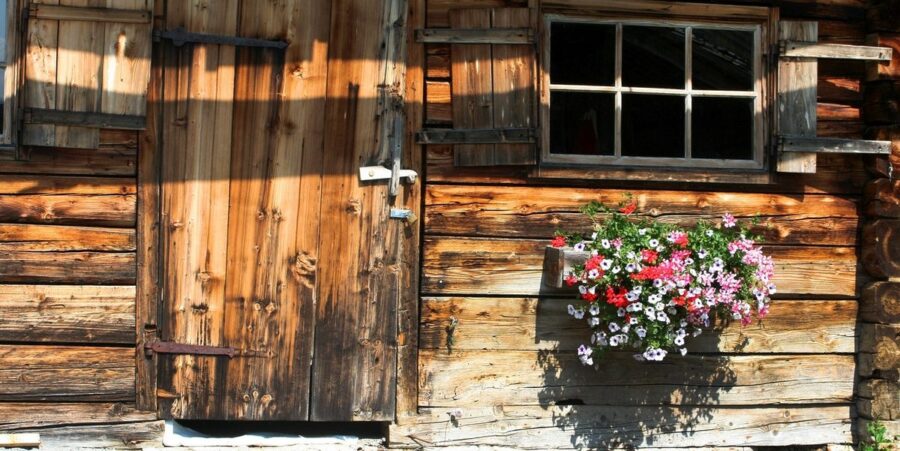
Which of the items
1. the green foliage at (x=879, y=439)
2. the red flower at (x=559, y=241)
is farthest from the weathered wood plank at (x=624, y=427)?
the red flower at (x=559, y=241)

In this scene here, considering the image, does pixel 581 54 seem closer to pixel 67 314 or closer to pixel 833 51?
pixel 833 51

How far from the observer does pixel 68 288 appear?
4.35 m

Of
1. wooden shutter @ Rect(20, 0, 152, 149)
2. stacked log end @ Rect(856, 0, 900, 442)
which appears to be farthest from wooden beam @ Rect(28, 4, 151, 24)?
stacked log end @ Rect(856, 0, 900, 442)

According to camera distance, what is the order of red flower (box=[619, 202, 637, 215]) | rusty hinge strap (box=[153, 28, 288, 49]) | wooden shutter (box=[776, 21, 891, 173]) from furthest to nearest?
1. wooden shutter (box=[776, 21, 891, 173])
2. red flower (box=[619, 202, 637, 215])
3. rusty hinge strap (box=[153, 28, 288, 49])

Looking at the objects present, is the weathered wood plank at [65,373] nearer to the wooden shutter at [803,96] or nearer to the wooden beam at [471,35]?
the wooden beam at [471,35]

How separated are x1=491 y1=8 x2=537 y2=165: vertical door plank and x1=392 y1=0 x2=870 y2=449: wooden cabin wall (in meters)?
0.10

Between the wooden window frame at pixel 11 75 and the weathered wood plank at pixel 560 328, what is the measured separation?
1.98m

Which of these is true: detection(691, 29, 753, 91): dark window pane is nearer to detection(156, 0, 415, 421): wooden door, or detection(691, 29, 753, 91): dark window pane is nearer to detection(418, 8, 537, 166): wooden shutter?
detection(418, 8, 537, 166): wooden shutter

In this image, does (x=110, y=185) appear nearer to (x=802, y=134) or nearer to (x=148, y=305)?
(x=148, y=305)

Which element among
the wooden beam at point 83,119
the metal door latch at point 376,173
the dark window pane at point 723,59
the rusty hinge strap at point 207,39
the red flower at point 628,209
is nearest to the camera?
the wooden beam at point 83,119

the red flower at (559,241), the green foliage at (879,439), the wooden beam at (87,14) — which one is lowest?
the green foliage at (879,439)

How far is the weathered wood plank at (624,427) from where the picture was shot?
459 cm

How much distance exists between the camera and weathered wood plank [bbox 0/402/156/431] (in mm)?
4363

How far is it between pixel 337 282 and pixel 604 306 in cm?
122
